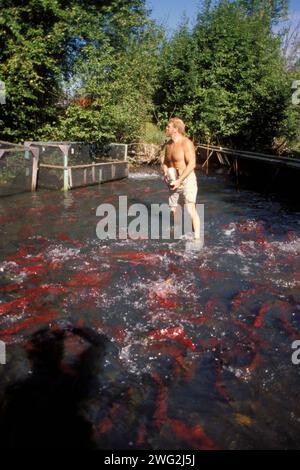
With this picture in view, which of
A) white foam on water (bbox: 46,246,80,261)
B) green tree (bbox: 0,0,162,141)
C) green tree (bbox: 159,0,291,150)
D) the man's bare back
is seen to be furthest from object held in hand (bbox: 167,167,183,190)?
green tree (bbox: 159,0,291,150)

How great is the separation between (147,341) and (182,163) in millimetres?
4442

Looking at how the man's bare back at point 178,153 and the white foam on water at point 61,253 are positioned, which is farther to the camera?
the man's bare back at point 178,153

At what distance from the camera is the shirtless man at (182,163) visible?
23.8ft

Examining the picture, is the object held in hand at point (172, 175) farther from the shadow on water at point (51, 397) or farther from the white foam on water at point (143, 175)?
the white foam on water at point (143, 175)

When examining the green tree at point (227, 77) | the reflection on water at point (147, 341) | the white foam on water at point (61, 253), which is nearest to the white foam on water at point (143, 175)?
the green tree at point (227, 77)

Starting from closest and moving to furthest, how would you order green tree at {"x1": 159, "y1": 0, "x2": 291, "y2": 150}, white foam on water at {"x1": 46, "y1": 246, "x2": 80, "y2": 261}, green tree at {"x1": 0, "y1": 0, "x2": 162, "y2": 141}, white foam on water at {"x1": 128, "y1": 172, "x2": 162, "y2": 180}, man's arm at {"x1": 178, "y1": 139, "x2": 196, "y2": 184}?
1. white foam on water at {"x1": 46, "y1": 246, "x2": 80, "y2": 261}
2. man's arm at {"x1": 178, "y1": 139, "x2": 196, "y2": 184}
3. green tree at {"x1": 0, "y1": 0, "x2": 162, "y2": 141}
4. white foam on water at {"x1": 128, "y1": 172, "x2": 162, "y2": 180}
5. green tree at {"x1": 159, "y1": 0, "x2": 291, "y2": 150}

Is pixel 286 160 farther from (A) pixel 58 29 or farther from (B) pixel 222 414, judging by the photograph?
(B) pixel 222 414

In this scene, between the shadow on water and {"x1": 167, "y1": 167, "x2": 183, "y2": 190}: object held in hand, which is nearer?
the shadow on water

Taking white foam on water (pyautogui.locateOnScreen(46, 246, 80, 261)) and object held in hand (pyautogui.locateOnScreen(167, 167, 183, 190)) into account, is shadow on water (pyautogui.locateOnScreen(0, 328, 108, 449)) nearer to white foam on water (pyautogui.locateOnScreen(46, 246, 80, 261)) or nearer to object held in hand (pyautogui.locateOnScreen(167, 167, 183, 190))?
white foam on water (pyautogui.locateOnScreen(46, 246, 80, 261))

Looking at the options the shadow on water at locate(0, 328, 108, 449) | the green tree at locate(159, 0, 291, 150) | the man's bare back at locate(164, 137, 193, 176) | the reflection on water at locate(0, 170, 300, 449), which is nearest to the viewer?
the shadow on water at locate(0, 328, 108, 449)

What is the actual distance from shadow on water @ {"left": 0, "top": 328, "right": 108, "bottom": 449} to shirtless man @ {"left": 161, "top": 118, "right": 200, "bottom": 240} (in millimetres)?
4018

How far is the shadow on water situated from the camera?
2889 mm

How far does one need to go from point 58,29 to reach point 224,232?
10.3 meters

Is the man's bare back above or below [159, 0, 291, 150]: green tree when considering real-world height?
below
